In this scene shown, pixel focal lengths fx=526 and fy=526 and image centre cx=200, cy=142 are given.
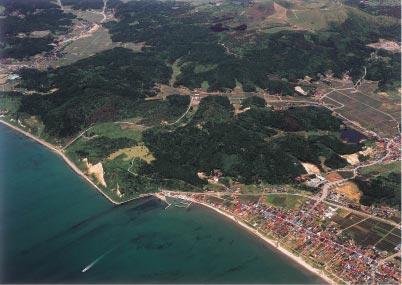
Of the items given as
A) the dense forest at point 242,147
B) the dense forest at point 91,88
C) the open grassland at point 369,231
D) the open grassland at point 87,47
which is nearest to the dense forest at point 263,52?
the open grassland at point 87,47

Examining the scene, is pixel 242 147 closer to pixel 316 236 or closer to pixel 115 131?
pixel 316 236

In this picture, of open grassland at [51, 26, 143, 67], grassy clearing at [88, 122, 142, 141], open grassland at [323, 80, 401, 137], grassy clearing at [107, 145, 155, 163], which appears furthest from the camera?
open grassland at [51, 26, 143, 67]

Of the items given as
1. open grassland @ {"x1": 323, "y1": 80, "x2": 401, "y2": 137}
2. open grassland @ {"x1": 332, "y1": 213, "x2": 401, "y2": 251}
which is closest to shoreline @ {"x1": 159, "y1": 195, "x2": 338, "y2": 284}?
open grassland @ {"x1": 332, "y1": 213, "x2": 401, "y2": 251}

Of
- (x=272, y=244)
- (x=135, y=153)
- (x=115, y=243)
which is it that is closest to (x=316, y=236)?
(x=272, y=244)

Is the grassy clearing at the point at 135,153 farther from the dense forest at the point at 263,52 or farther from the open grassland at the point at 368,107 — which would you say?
the open grassland at the point at 368,107

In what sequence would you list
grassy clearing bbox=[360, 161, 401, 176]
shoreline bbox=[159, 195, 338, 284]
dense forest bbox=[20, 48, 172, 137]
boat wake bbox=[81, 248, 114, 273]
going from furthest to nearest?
dense forest bbox=[20, 48, 172, 137]
grassy clearing bbox=[360, 161, 401, 176]
boat wake bbox=[81, 248, 114, 273]
shoreline bbox=[159, 195, 338, 284]

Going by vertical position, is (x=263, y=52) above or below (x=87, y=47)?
above

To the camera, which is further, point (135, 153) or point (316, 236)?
point (135, 153)

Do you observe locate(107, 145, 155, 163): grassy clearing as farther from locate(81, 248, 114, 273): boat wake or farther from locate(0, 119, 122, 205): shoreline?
locate(81, 248, 114, 273): boat wake
